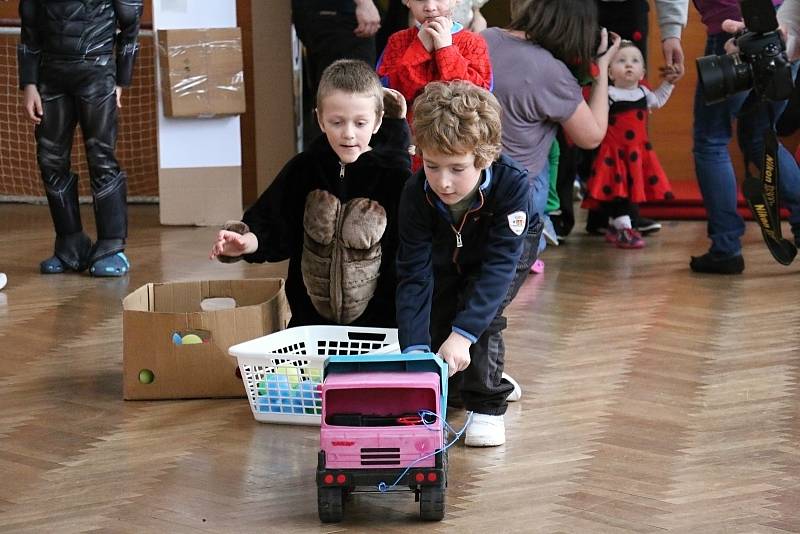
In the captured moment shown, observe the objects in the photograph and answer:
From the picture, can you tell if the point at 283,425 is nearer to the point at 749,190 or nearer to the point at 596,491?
the point at 596,491

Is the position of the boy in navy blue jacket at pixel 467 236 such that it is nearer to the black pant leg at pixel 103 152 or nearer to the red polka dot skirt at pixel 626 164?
the black pant leg at pixel 103 152

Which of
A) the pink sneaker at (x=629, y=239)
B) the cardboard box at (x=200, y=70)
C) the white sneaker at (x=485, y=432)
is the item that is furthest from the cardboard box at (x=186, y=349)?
the cardboard box at (x=200, y=70)

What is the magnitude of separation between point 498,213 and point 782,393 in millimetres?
1011

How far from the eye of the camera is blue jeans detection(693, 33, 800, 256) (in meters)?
4.54

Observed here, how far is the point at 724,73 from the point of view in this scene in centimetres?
396


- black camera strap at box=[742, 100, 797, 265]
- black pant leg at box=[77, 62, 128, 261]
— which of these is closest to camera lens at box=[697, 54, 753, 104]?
black camera strap at box=[742, 100, 797, 265]

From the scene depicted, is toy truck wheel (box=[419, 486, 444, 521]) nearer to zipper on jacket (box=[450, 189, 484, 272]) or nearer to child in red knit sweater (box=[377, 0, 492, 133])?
zipper on jacket (box=[450, 189, 484, 272])

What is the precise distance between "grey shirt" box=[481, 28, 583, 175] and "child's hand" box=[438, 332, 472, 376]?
1.85 meters

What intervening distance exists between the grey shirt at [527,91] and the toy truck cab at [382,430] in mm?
2122

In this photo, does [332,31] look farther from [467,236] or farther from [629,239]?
[467,236]

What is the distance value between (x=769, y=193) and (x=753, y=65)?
0.48m

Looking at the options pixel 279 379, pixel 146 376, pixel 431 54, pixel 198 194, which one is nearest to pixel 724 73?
pixel 431 54

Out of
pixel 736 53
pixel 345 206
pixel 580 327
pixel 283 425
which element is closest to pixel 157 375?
pixel 283 425

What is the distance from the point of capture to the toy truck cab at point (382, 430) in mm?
2236
